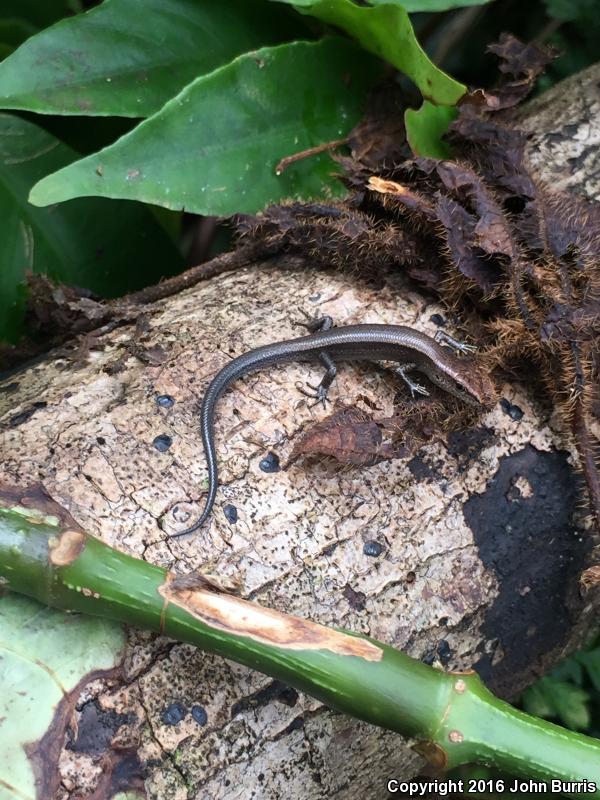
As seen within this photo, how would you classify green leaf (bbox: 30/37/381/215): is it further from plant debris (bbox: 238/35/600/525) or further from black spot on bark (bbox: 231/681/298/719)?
black spot on bark (bbox: 231/681/298/719)

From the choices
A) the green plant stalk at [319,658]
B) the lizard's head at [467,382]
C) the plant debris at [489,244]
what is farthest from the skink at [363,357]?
the green plant stalk at [319,658]

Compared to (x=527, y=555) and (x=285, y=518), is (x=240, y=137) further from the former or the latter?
(x=527, y=555)

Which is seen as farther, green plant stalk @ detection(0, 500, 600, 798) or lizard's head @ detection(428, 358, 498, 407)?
lizard's head @ detection(428, 358, 498, 407)

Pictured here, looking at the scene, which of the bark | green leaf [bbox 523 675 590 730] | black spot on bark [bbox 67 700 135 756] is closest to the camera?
black spot on bark [bbox 67 700 135 756]

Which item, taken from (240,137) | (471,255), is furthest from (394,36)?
(471,255)

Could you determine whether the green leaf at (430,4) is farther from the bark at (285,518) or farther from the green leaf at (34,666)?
Result: the green leaf at (34,666)
